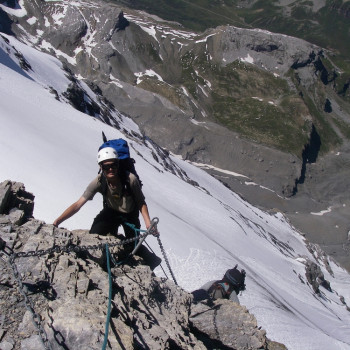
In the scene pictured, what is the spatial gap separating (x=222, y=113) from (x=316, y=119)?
36.8m

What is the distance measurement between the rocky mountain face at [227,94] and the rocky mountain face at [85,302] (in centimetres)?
8035

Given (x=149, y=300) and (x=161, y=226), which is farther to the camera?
(x=161, y=226)

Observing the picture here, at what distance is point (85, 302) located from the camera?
18.6 ft

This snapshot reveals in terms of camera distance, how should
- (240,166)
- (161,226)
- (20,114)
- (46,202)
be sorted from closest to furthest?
(46,202)
(161,226)
(20,114)
(240,166)

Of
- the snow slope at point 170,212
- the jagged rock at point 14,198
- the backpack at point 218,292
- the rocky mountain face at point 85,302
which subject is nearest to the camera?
the rocky mountain face at point 85,302

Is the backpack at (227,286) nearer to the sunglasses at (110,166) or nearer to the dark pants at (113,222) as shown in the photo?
the dark pants at (113,222)

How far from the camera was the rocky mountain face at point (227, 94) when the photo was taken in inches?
4323

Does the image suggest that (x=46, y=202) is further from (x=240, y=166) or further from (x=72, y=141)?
(x=240, y=166)

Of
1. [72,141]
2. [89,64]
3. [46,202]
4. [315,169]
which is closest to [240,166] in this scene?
[315,169]

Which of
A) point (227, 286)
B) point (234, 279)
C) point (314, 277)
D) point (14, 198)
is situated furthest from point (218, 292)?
point (314, 277)

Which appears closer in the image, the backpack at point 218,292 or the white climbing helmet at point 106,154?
the white climbing helmet at point 106,154

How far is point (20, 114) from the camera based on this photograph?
24.6 metres

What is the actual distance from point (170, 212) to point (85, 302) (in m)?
19.0

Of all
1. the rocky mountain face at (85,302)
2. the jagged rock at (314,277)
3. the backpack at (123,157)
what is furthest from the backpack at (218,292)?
the jagged rock at (314,277)
